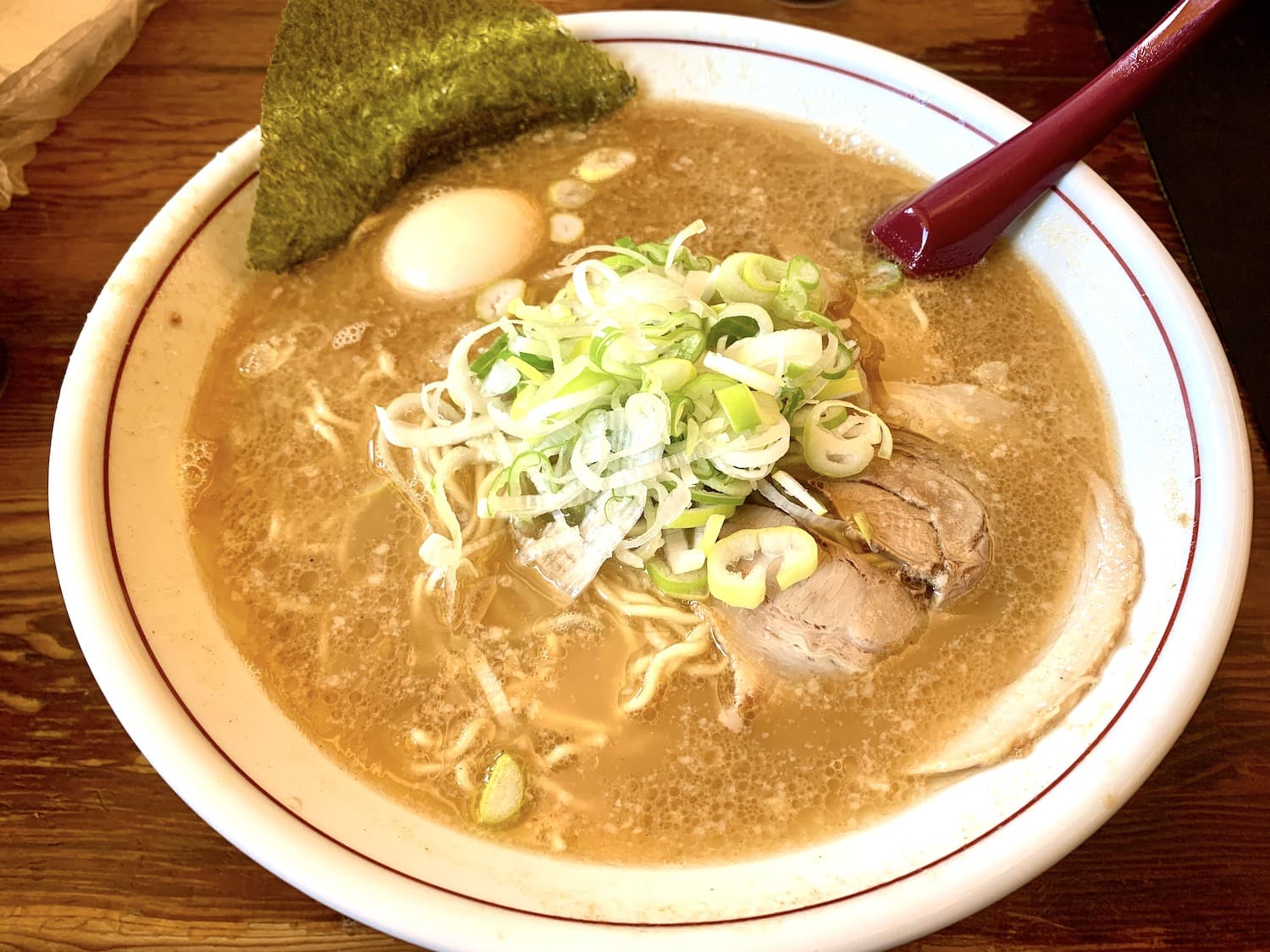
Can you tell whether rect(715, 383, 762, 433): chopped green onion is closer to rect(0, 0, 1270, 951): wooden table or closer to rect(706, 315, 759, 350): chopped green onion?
rect(706, 315, 759, 350): chopped green onion

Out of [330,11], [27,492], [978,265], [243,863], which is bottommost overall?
[243,863]

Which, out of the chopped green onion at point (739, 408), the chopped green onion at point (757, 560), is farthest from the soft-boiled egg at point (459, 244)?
the chopped green onion at point (757, 560)

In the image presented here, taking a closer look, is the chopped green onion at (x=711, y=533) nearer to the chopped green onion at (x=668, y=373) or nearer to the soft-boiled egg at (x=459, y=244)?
the chopped green onion at (x=668, y=373)

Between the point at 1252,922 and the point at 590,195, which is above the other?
Result: the point at 590,195

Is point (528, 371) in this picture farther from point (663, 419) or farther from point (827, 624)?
point (827, 624)

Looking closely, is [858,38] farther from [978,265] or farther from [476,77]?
[476,77]

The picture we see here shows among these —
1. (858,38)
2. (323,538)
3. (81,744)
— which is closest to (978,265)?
(858,38)
